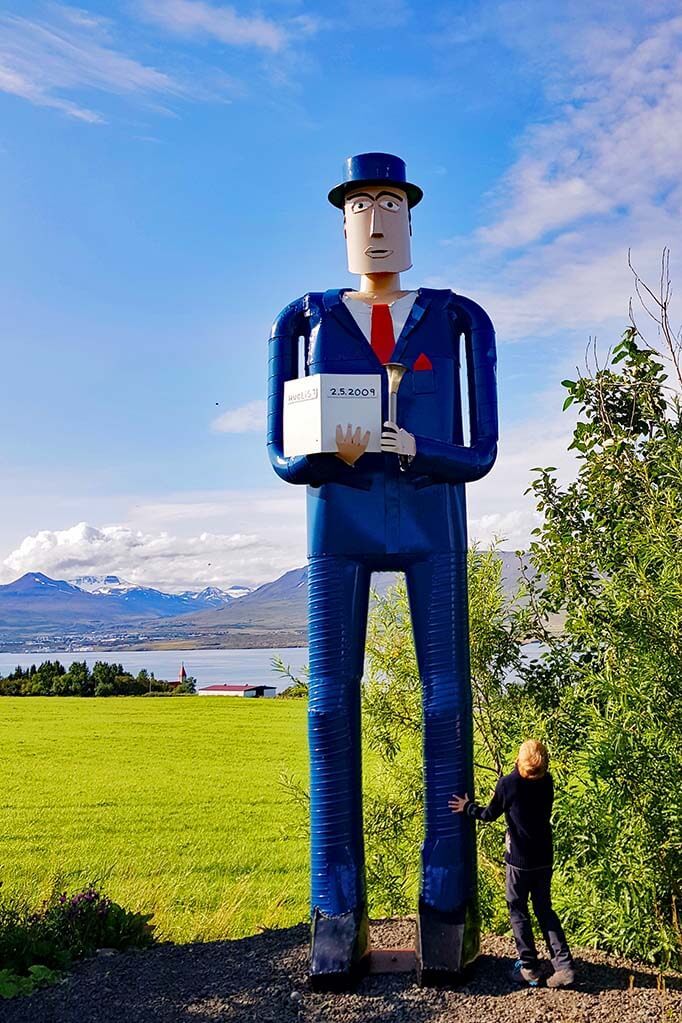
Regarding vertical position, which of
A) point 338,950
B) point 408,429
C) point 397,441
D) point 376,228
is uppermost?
point 376,228

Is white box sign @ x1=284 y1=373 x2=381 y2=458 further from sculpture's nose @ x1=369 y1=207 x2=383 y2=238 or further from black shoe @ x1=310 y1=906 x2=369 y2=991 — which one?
black shoe @ x1=310 y1=906 x2=369 y2=991

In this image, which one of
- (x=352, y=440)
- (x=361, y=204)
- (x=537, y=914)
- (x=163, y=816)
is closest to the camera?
(x=537, y=914)

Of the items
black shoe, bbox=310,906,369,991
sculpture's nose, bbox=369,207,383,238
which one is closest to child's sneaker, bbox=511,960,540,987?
black shoe, bbox=310,906,369,991

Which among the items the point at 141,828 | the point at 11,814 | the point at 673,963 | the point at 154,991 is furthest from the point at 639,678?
the point at 11,814

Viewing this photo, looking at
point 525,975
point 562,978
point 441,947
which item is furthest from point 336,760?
point 562,978

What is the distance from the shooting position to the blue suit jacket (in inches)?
179

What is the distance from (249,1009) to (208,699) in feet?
37.1

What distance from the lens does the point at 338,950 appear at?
429cm

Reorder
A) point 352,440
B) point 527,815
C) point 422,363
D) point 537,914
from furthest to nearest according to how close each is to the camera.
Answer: point 422,363 < point 352,440 < point 537,914 < point 527,815

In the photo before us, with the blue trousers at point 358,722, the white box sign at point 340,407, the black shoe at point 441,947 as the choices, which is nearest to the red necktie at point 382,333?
the white box sign at point 340,407

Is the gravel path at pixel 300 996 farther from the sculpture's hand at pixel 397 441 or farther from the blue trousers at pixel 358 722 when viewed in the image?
the sculpture's hand at pixel 397 441

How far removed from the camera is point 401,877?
5746mm

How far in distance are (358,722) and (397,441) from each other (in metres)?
1.35

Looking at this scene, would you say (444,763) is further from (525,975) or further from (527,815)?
(525,975)
